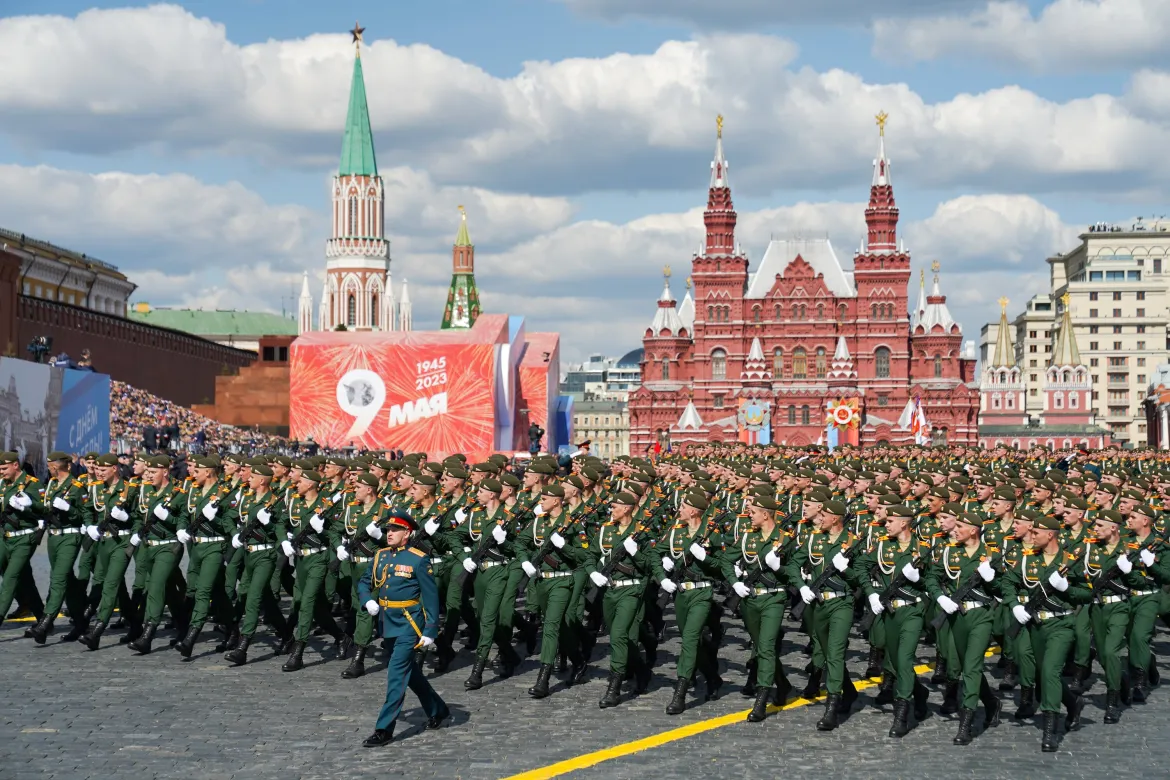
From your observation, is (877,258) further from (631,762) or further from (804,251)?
(631,762)

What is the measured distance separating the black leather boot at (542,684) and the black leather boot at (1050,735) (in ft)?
13.9

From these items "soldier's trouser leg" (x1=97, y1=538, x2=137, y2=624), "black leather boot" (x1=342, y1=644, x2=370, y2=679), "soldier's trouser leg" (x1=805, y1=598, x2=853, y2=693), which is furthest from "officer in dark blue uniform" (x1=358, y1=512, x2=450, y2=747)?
"soldier's trouser leg" (x1=97, y1=538, x2=137, y2=624)

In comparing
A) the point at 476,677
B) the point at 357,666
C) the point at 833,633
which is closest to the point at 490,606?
the point at 476,677

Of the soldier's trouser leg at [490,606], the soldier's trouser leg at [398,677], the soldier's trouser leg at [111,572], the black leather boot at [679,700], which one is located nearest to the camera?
the soldier's trouser leg at [398,677]

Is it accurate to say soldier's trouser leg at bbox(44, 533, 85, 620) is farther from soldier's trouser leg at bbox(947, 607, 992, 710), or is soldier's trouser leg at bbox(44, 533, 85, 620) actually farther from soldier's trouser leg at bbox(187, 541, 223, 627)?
soldier's trouser leg at bbox(947, 607, 992, 710)

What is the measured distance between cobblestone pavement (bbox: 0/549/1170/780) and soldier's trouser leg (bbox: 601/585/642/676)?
1.43 ft

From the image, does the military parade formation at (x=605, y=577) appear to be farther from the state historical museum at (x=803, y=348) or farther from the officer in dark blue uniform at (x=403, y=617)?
the state historical museum at (x=803, y=348)

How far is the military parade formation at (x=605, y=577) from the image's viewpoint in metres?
12.0

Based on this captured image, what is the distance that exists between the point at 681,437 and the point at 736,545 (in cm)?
8646

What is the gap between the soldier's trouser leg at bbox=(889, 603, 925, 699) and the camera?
11805 millimetres

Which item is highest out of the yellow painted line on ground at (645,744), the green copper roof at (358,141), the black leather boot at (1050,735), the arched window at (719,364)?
the green copper roof at (358,141)

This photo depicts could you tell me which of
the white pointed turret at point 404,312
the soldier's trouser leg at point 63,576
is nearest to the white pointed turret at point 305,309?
the white pointed turret at point 404,312

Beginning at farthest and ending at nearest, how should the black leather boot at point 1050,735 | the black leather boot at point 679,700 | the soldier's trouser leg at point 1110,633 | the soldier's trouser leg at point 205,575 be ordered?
1. the soldier's trouser leg at point 205,575
2. the black leather boot at point 679,700
3. the soldier's trouser leg at point 1110,633
4. the black leather boot at point 1050,735

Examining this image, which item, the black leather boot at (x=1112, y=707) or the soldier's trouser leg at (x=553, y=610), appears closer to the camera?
the black leather boot at (x=1112, y=707)
